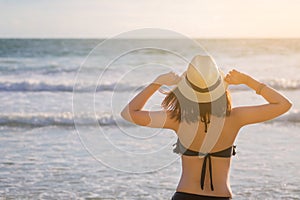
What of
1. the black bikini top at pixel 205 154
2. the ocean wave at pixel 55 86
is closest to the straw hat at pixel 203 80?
the black bikini top at pixel 205 154

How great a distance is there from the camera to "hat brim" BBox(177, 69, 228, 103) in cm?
313

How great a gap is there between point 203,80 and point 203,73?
3cm

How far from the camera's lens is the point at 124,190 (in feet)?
22.4

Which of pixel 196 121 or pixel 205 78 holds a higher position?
pixel 205 78

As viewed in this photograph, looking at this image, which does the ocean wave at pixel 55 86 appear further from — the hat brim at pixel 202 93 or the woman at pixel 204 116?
the hat brim at pixel 202 93

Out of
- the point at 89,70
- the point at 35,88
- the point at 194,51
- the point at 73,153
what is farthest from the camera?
the point at 194,51

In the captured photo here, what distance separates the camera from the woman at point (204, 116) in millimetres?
3125

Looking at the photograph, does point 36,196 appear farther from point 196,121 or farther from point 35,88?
point 35,88

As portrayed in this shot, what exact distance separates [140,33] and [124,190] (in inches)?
154

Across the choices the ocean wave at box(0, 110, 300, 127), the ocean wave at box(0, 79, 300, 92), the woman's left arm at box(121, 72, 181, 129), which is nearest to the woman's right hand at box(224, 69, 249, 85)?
the woman's left arm at box(121, 72, 181, 129)

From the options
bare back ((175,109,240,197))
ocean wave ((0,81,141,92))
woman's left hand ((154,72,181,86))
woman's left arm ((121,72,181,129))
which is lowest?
ocean wave ((0,81,141,92))

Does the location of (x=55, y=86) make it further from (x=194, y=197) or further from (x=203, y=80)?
(x=203, y=80)

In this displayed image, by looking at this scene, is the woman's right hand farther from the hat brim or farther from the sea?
the sea

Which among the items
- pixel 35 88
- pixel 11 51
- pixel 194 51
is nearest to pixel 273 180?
pixel 35 88
